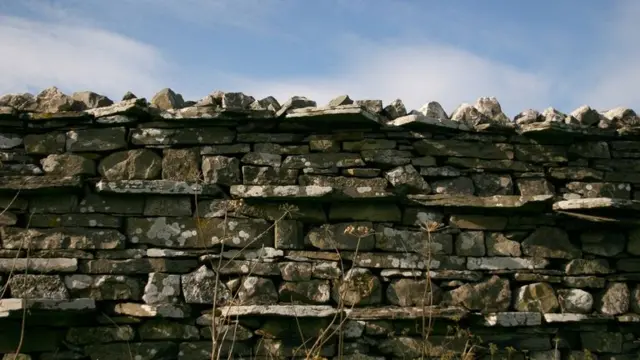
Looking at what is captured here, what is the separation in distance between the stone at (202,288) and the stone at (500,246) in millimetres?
2206

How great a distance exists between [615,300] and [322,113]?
294 cm

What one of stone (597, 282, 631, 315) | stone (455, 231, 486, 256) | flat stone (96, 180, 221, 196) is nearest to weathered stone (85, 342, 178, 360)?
flat stone (96, 180, 221, 196)

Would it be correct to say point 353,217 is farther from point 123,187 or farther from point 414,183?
point 123,187

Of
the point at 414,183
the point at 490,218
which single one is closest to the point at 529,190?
the point at 490,218

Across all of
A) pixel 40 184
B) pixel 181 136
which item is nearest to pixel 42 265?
pixel 40 184

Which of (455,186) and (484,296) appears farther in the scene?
(455,186)

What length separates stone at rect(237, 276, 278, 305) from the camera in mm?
5477

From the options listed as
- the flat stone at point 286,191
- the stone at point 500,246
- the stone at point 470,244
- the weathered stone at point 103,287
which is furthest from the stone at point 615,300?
the weathered stone at point 103,287

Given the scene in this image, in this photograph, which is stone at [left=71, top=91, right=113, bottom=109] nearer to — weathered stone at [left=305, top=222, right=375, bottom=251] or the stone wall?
the stone wall

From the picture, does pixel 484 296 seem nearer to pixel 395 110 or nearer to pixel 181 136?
pixel 395 110

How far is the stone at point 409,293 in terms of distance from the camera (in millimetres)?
5594

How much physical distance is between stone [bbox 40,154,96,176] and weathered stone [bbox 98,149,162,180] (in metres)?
0.11

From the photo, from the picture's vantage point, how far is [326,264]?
5.57 metres

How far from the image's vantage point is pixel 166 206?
5.59m
